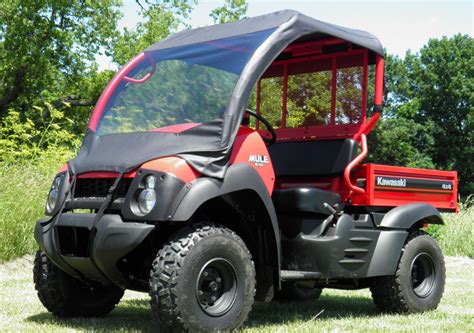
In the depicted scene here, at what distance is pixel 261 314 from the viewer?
632 centimetres

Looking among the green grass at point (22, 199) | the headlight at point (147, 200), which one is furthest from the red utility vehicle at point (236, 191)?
the green grass at point (22, 199)

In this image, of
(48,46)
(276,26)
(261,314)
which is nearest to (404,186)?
(261,314)

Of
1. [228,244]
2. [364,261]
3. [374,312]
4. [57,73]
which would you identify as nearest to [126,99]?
[228,244]

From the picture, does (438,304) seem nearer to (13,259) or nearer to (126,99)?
(126,99)

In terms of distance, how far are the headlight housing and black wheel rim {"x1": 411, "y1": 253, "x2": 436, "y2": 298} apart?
2.83 meters

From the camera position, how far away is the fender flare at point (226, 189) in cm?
469

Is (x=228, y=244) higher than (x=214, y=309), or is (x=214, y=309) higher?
(x=228, y=244)

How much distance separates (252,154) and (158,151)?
0.65 metres

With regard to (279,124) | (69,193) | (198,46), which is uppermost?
(198,46)

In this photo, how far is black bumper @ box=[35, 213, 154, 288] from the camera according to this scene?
185 inches

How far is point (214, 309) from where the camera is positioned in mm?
4891

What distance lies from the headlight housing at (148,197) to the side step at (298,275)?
4.05 feet

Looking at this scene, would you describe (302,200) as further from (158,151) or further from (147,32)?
(147,32)

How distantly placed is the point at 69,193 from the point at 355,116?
254cm
